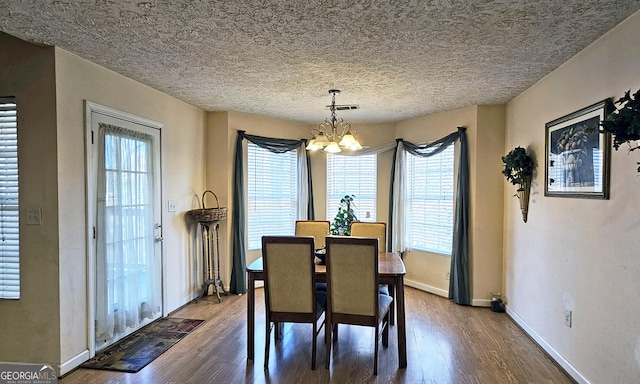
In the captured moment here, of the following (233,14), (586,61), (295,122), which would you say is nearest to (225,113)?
(295,122)

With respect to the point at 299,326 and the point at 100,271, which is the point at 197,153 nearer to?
the point at 100,271

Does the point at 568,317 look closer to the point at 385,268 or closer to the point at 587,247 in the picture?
the point at 587,247

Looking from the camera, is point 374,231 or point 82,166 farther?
point 374,231

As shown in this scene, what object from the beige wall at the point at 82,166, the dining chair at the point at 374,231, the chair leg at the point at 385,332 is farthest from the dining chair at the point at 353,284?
the beige wall at the point at 82,166

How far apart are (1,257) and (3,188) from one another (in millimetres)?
524

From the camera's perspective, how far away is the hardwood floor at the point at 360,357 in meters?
2.76

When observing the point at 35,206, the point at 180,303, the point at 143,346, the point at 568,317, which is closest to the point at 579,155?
the point at 568,317

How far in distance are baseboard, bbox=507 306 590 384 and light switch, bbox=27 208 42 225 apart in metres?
4.13

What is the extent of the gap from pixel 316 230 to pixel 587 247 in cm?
266

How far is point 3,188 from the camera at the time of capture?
2793 millimetres

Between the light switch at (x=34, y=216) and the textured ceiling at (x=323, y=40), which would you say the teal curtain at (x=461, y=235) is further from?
the light switch at (x=34, y=216)

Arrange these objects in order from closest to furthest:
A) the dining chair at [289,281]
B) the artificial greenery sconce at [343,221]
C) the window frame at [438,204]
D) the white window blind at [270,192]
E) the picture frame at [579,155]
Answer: the picture frame at [579,155]
the dining chair at [289,281]
the window frame at [438,204]
the white window blind at [270,192]
the artificial greenery sconce at [343,221]

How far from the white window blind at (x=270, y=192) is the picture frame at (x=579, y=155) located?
3.43 m

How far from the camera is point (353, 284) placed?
2850 millimetres
